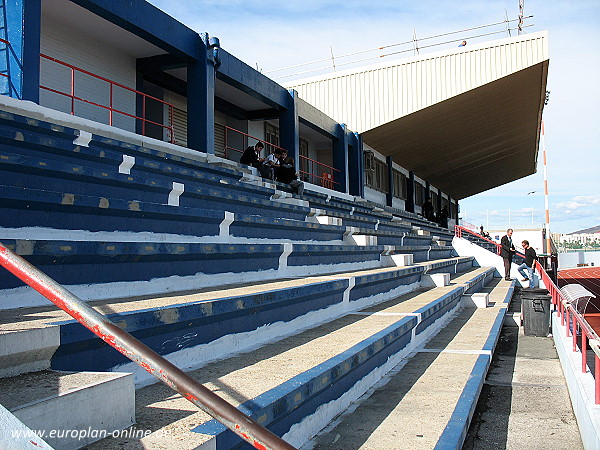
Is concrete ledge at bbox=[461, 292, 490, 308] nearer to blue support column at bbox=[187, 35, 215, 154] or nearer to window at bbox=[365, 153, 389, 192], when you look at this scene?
blue support column at bbox=[187, 35, 215, 154]

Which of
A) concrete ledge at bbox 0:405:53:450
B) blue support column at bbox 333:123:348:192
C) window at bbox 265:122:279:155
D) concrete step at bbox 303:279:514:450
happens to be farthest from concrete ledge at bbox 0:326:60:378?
blue support column at bbox 333:123:348:192

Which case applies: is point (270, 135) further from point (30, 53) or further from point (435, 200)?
point (435, 200)

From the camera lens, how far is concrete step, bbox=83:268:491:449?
1.96 metres

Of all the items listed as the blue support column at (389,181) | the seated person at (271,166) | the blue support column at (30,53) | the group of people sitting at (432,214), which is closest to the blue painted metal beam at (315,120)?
the seated person at (271,166)

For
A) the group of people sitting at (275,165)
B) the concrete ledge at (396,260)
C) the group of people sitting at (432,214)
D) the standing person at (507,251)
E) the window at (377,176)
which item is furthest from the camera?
the group of people sitting at (432,214)

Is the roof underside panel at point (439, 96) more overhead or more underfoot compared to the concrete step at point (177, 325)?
more overhead

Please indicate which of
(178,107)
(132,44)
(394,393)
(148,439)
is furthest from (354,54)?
(148,439)

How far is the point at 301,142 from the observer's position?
18.9 m

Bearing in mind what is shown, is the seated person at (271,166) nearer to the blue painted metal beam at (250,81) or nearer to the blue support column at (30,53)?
the blue painted metal beam at (250,81)

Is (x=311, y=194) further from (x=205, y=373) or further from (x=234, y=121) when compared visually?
(x=205, y=373)

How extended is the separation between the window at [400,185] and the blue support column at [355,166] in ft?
20.3

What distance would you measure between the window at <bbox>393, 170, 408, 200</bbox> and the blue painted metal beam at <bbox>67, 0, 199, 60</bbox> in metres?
16.2

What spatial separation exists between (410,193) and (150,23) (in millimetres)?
19609

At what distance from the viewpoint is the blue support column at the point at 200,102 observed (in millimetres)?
10203
